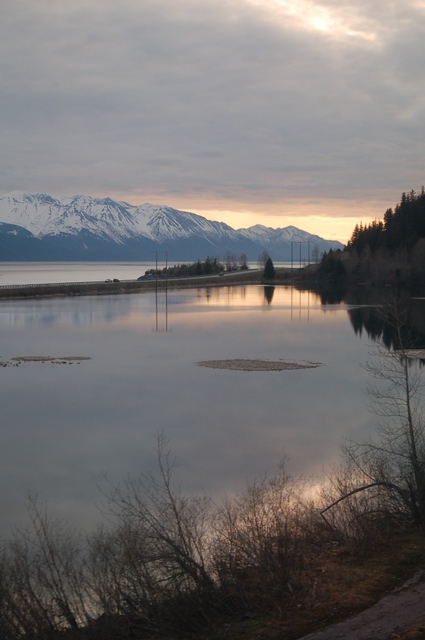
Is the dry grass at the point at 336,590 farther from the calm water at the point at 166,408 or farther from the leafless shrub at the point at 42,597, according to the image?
the calm water at the point at 166,408

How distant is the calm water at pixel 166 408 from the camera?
1540 centimetres

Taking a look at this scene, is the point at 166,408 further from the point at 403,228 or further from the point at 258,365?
the point at 403,228

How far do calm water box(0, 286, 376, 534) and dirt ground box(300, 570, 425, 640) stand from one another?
569 centimetres

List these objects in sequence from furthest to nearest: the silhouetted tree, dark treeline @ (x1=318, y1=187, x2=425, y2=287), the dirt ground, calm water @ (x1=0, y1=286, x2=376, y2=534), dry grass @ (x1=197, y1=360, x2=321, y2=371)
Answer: the silhouetted tree
dark treeline @ (x1=318, y1=187, x2=425, y2=287)
dry grass @ (x1=197, y1=360, x2=321, y2=371)
calm water @ (x1=0, y1=286, x2=376, y2=534)
the dirt ground

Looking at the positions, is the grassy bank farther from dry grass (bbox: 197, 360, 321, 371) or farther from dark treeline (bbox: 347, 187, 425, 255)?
dry grass (bbox: 197, 360, 321, 371)

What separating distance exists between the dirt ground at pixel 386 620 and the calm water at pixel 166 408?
5.69 metres

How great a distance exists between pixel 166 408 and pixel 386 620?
14473 millimetres

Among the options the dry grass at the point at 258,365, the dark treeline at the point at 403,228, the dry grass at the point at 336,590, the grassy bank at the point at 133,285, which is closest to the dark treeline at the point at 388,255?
the dark treeline at the point at 403,228

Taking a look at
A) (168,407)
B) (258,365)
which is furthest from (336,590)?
(258,365)

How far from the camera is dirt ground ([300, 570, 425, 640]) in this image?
774 centimetres

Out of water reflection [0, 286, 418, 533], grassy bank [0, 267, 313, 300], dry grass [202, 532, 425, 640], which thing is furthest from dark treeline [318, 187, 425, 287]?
dry grass [202, 532, 425, 640]

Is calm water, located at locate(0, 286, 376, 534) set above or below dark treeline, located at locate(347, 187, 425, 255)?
below

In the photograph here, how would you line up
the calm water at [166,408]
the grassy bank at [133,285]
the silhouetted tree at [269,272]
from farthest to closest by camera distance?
1. the silhouetted tree at [269,272]
2. the grassy bank at [133,285]
3. the calm water at [166,408]

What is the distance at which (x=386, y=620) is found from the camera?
8086 millimetres
